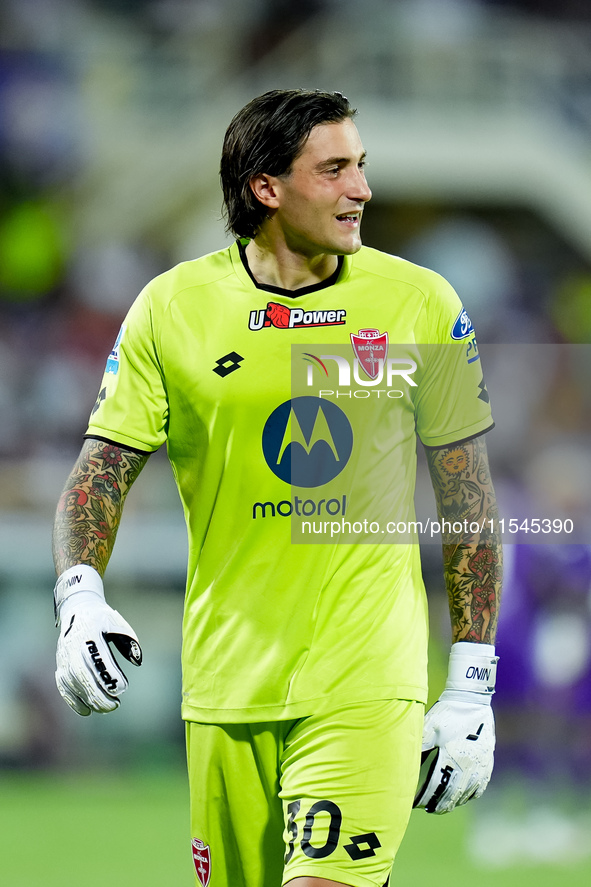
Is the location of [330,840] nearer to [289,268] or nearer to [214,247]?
[289,268]

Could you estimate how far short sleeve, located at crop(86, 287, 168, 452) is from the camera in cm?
335

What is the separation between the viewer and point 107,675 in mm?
2975

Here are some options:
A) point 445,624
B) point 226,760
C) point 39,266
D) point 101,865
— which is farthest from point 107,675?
point 39,266

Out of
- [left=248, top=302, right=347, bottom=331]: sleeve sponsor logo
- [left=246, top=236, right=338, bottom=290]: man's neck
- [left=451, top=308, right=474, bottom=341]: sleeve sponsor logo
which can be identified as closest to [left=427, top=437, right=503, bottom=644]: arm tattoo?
[left=451, top=308, right=474, bottom=341]: sleeve sponsor logo

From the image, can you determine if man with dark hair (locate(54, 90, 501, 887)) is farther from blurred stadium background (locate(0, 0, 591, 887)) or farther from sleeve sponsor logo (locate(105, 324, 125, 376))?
blurred stadium background (locate(0, 0, 591, 887))

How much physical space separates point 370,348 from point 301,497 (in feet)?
1.49

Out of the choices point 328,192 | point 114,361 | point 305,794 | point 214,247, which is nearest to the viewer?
point 305,794

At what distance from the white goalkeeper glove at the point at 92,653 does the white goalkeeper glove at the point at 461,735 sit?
827 millimetres

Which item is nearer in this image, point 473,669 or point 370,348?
point 473,669

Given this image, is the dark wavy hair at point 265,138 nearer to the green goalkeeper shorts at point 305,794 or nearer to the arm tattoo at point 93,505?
the arm tattoo at point 93,505

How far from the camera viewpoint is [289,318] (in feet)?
11.1

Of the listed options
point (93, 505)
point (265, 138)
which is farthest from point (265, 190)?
point (93, 505)

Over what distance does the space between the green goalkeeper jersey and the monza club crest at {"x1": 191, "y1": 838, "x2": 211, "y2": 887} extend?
13.7 inches

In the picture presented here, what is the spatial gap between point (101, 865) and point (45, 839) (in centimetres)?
67
